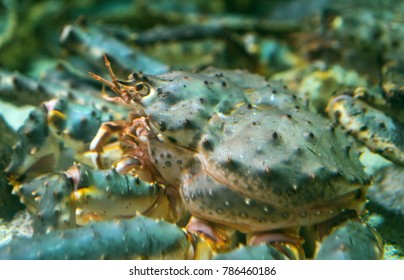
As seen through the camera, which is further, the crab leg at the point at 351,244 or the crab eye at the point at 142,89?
the crab eye at the point at 142,89

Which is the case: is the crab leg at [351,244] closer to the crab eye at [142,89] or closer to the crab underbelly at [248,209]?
the crab underbelly at [248,209]

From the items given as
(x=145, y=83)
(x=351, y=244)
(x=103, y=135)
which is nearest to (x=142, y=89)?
(x=145, y=83)

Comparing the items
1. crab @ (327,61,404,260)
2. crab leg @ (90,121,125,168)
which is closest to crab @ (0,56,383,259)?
crab leg @ (90,121,125,168)

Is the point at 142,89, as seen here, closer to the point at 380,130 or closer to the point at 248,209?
the point at 248,209

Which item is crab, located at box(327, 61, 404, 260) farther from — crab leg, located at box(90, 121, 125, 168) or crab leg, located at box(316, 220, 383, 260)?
crab leg, located at box(90, 121, 125, 168)

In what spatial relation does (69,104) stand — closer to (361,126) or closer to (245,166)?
(245,166)

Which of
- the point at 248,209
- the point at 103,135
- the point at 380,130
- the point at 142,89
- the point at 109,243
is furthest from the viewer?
the point at 380,130

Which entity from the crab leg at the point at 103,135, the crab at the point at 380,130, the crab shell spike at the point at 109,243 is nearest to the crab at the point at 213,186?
the crab shell spike at the point at 109,243
